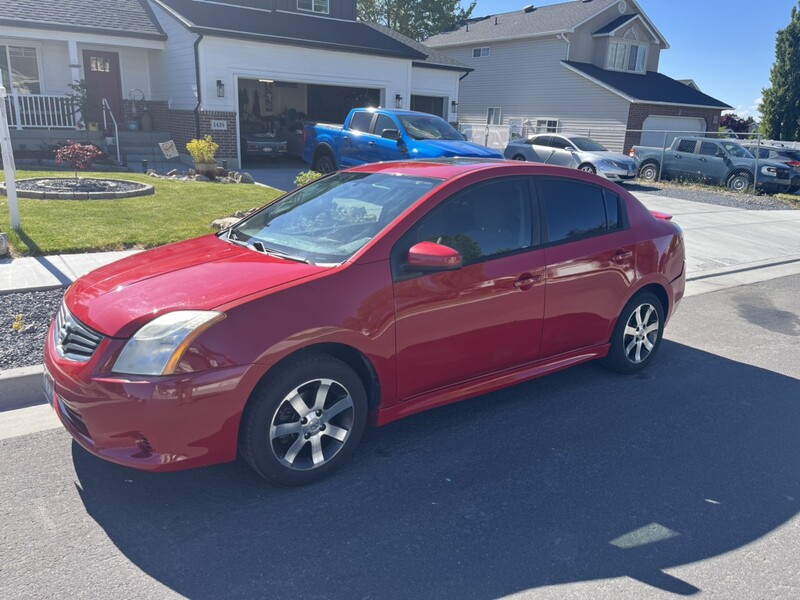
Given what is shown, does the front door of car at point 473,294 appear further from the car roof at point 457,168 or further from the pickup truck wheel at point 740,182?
the pickup truck wheel at point 740,182

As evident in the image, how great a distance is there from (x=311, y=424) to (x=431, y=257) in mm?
1130

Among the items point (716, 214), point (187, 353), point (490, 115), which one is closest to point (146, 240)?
point (187, 353)

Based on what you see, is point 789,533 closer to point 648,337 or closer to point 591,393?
point 591,393

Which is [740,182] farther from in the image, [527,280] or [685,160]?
[527,280]

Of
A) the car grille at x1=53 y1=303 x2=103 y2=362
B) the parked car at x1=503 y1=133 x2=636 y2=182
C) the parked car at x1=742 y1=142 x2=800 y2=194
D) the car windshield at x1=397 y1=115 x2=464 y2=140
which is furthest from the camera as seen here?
the parked car at x1=742 y1=142 x2=800 y2=194

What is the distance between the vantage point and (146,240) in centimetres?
804

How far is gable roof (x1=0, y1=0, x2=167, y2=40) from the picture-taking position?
667 inches

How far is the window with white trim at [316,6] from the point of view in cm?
2250

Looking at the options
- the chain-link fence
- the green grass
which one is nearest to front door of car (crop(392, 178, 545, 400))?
the green grass

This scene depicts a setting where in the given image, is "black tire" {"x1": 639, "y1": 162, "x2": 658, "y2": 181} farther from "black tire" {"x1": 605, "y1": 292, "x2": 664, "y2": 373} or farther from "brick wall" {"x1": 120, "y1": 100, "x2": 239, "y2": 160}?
"black tire" {"x1": 605, "y1": 292, "x2": 664, "y2": 373}

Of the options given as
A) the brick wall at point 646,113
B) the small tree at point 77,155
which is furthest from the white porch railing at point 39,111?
the brick wall at point 646,113

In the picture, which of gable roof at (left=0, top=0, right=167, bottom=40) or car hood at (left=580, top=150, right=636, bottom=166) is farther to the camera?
car hood at (left=580, top=150, right=636, bottom=166)

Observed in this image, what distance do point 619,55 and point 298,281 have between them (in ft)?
104

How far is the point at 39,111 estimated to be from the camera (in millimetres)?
17062
